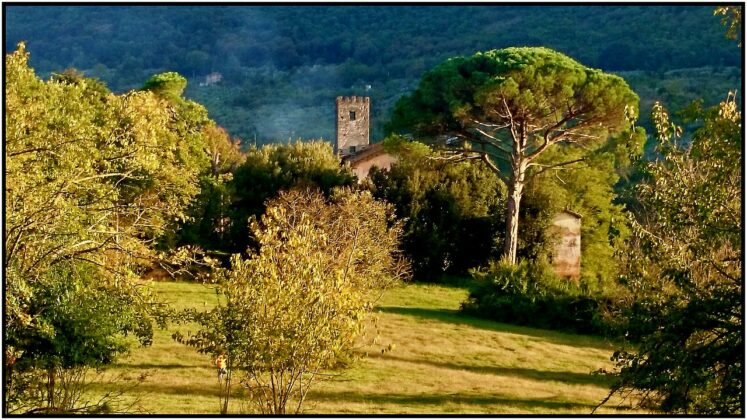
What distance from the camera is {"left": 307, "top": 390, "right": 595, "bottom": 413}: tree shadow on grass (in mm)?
27156

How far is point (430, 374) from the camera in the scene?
3231 centimetres

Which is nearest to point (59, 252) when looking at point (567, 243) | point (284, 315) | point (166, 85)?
point (284, 315)

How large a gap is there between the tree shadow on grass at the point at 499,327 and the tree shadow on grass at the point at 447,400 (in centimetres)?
1260

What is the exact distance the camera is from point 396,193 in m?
56.2

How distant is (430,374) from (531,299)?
15066 mm

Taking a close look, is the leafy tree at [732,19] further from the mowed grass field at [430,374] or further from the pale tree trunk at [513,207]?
the pale tree trunk at [513,207]

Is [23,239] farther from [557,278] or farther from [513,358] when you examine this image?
[557,278]

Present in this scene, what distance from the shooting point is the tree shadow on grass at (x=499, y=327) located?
4134 cm

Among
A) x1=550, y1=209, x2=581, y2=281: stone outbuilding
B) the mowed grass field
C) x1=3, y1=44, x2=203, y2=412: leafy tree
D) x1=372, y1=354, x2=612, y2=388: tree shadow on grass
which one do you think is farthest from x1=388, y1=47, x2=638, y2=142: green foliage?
x1=3, y1=44, x2=203, y2=412: leafy tree

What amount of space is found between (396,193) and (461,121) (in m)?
7.47

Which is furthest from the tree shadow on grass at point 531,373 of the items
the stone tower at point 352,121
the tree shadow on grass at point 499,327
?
the stone tower at point 352,121

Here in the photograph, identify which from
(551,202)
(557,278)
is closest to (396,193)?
(551,202)

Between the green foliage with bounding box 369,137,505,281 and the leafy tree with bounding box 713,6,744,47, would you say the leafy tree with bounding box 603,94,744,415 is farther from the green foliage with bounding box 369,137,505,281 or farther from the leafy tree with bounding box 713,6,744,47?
the green foliage with bounding box 369,137,505,281

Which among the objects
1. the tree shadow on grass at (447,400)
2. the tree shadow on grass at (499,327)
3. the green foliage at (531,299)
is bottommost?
the tree shadow on grass at (447,400)
